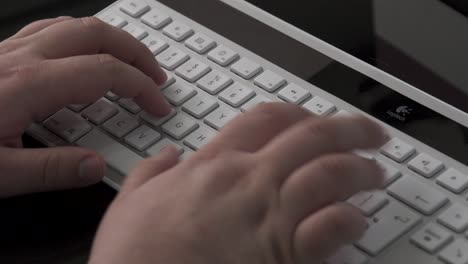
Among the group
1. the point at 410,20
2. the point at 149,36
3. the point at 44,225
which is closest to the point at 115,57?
the point at 149,36

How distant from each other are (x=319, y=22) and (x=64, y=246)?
1.04 ft

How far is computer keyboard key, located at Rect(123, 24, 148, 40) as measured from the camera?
0.79m

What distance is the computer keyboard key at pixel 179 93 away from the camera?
2.35 feet

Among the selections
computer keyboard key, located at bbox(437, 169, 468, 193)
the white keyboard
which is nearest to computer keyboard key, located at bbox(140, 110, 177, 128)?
the white keyboard

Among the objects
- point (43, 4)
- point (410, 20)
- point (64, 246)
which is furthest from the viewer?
point (43, 4)

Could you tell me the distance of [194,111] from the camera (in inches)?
27.6

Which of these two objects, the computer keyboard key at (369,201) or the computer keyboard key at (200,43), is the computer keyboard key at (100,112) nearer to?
the computer keyboard key at (200,43)

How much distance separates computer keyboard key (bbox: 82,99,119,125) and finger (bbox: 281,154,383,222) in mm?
199

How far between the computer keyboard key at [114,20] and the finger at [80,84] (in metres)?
0.09

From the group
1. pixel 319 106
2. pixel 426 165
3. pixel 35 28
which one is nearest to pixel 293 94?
pixel 319 106

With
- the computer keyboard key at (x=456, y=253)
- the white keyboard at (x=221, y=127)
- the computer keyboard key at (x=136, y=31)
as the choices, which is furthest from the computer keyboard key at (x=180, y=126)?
the computer keyboard key at (x=456, y=253)

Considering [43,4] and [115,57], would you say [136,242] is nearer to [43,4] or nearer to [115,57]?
[115,57]

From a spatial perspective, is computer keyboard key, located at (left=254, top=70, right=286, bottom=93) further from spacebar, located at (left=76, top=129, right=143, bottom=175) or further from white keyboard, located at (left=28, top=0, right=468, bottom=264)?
spacebar, located at (left=76, top=129, right=143, bottom=175)

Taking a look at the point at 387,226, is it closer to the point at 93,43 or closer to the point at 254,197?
the point at 254,197
